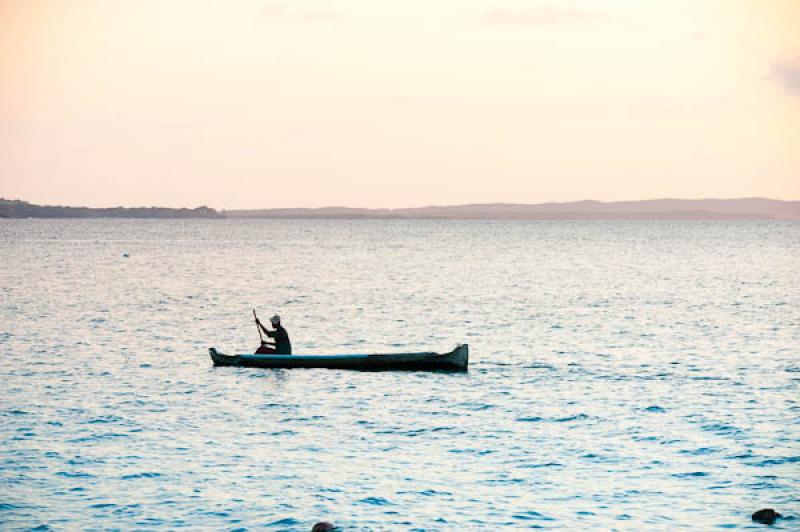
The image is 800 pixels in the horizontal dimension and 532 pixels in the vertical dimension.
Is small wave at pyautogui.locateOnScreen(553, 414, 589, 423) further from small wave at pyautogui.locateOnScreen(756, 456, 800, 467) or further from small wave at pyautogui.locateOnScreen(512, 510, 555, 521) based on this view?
small wave at pyautogui.locateOnScreen(512, 510, 555, 521)

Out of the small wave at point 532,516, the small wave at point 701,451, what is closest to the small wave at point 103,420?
the small wave at point 532,516

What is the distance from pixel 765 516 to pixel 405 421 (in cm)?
942

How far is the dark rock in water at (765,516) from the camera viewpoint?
16.4 meters

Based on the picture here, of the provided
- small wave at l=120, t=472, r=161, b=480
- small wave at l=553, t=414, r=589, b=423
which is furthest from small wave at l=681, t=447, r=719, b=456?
small wave at l=120, t=472, r=161, b=480

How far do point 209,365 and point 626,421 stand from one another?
48.0 feet

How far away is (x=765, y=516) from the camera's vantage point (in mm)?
16438

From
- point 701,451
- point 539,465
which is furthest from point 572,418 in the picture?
point 539,465

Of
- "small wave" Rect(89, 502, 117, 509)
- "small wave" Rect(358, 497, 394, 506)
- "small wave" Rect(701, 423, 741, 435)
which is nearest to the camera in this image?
"small wave" Rect(89, 502, 117, 509)

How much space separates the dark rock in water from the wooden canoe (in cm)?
1461

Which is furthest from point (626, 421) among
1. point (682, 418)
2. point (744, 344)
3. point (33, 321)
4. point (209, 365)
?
point (33, 321)

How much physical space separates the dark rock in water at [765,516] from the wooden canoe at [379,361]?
1461 centimetres

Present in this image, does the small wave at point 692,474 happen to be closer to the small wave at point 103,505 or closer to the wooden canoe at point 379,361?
the small wave at point 103,505

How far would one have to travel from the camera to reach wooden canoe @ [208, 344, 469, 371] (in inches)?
1199

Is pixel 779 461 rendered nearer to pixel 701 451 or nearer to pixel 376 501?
pixel 701 451
